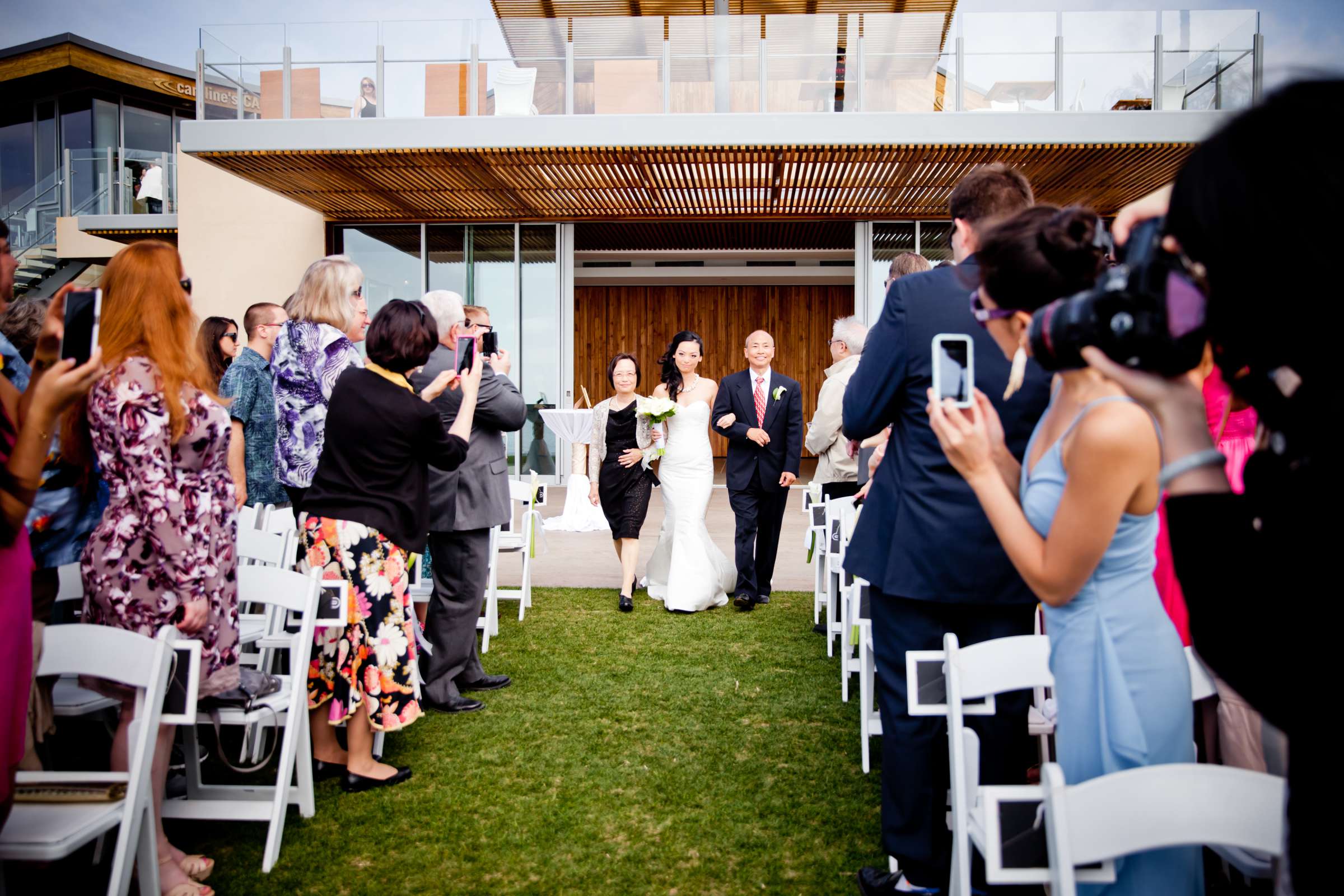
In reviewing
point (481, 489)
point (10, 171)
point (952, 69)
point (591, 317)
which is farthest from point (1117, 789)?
point (10, 171)

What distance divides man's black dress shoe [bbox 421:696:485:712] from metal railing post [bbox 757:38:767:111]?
25.5ft

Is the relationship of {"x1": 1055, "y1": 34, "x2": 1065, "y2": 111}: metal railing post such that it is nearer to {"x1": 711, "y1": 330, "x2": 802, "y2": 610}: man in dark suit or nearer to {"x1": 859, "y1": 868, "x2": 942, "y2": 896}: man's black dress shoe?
{"x1": 711, "y1": 330, "x2": 802, "y2": 610}: man in dark suit

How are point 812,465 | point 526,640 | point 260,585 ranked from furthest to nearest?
point 812,465, point 526,640, point 260,585

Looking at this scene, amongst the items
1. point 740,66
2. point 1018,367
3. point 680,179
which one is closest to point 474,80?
point 680,179

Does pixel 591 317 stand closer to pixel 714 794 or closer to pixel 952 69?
pixel 952 69

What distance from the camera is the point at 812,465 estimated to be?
55.4ft

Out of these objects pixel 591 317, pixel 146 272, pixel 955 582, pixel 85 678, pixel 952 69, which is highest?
pixel 952 69

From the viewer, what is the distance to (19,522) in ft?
5.45

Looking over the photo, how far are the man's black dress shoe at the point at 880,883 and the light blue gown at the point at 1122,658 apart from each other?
3.39 feet

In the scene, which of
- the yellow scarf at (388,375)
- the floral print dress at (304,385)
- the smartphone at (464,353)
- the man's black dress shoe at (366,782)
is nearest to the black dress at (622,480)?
the floral print dress at (304,385)

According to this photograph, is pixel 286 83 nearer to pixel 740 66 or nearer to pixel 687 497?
pixel 740 66

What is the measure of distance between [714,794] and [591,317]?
15.2m

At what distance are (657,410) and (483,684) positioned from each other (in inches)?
96.3

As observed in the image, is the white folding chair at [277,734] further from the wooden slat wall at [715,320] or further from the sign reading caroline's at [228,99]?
the wooden slat wall at [715,320]
